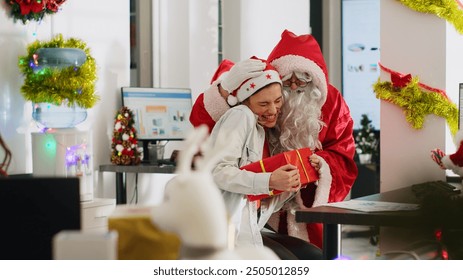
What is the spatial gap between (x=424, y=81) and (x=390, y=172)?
448 millimetres

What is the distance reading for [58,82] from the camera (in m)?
4.39

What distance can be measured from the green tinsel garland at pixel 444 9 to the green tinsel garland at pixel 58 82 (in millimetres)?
1962

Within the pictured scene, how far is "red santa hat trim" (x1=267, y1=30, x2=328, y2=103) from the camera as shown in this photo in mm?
3207

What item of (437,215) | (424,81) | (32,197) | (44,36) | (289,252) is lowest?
(289,252)

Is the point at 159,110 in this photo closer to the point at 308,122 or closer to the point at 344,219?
the point at 308,122

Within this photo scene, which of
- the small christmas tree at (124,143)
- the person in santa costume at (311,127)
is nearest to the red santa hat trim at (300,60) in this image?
the person in santa costume at (311,127)

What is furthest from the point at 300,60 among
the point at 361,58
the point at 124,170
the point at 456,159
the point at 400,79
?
the point at 361,58

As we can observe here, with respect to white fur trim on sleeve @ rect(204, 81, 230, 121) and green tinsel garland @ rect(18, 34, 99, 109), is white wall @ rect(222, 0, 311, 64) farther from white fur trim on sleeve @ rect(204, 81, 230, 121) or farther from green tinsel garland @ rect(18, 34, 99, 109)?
white fur trim on sleeve @ rect(204, 81, 230, 121)

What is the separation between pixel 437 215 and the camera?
221 cm

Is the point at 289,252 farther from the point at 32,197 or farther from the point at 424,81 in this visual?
the point at 32,197

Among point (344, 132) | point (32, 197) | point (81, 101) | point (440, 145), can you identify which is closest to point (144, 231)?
point (32, 197)

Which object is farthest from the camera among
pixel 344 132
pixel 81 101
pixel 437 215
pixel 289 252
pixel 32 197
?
pixel 81 101

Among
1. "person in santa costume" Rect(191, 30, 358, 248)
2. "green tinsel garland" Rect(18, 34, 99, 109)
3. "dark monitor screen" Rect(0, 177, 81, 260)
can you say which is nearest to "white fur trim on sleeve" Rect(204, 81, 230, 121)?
"person in santa costume" Rect(191, 30, 358, 248)

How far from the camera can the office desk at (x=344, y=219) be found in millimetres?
2357
